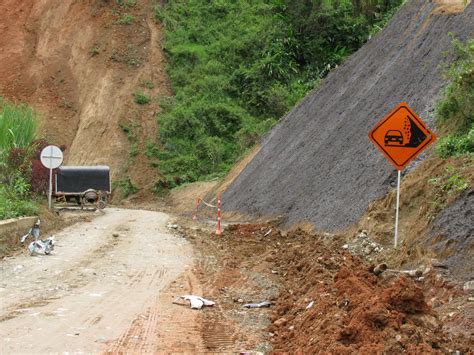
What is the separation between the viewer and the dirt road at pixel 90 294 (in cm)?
623

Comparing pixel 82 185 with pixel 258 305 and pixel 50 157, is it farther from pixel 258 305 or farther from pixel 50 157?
pixel 258 305

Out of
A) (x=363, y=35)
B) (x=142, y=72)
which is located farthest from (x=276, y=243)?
(x=142, y=72)

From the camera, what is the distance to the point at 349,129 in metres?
18.1

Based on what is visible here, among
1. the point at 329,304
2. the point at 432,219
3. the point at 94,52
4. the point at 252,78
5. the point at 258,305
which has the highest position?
the point at 94,52

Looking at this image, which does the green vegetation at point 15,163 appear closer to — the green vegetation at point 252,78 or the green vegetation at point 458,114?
the green vegetation at point 458,114

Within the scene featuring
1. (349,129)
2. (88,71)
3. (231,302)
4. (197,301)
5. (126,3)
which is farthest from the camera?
(126,3)

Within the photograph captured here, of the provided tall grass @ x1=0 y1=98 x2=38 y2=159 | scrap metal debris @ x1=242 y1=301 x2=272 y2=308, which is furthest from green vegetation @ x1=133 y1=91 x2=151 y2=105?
scrap metal debris @ x1=242 y1=301 x2=272 y2=308

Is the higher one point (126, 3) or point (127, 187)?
point (126, 3)

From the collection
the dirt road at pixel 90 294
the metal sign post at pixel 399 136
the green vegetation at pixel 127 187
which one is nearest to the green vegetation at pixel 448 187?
the metal sign post at pixel 399 136

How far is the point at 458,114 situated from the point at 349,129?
5589 mm

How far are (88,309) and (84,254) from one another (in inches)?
202

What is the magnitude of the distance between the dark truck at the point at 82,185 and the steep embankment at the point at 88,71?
9268 mm

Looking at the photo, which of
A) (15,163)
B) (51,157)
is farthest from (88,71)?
(51,157)

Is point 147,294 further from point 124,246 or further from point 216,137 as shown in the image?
point 216,137
